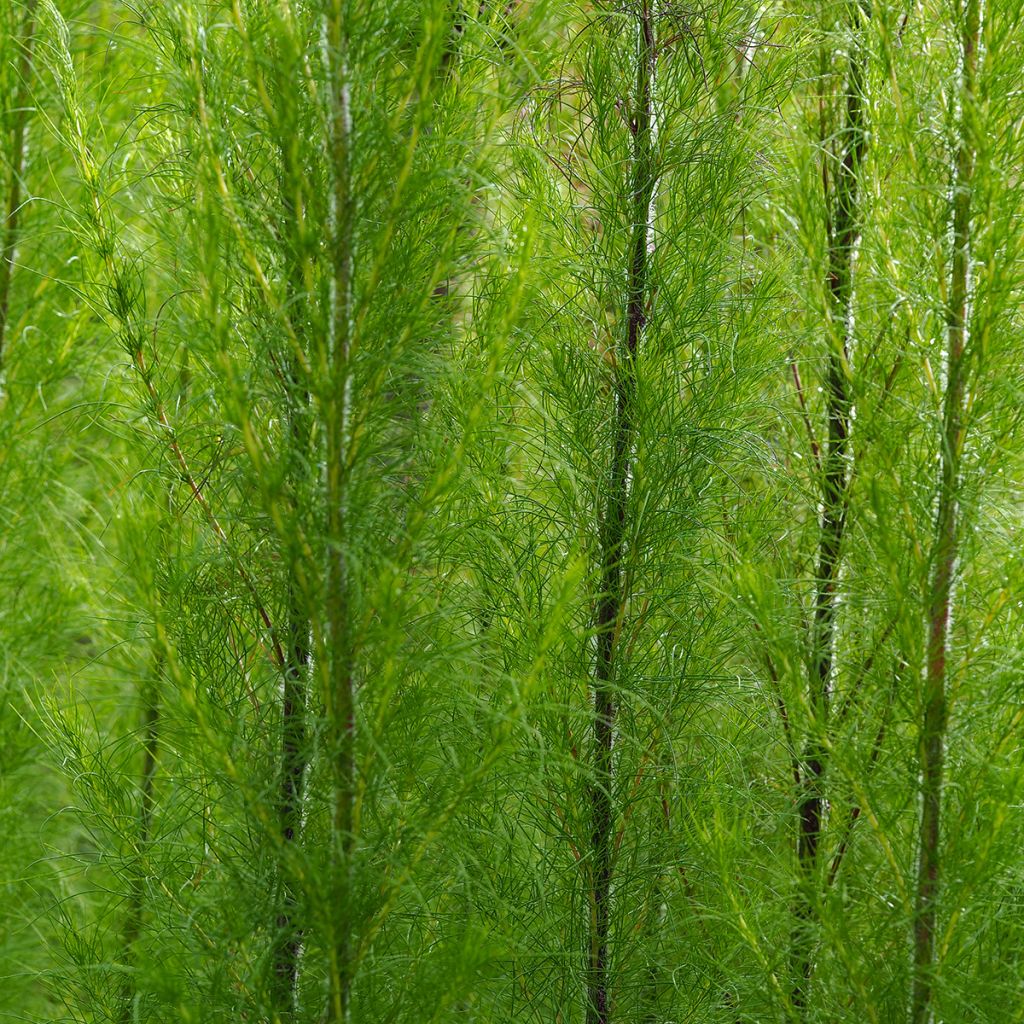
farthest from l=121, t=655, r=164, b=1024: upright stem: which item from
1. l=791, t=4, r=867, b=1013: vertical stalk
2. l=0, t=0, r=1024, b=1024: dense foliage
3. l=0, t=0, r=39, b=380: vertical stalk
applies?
Answer: l=0, t=0, r=39, b=380: vertical stalk

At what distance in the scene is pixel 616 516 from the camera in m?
1.52

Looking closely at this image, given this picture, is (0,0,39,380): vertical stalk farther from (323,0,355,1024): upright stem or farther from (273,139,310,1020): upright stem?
(323,0,355,1024): upright stem

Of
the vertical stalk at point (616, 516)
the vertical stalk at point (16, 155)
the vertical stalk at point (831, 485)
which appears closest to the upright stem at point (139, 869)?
the vertical stalk at point (616, 516)

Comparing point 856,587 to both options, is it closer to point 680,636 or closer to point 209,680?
Answer: point 680,636

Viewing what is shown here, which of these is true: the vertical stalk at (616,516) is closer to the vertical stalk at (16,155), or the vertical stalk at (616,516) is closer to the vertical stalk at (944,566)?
the vertical stalk at (944,566)

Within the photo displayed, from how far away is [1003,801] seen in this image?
4.11ft

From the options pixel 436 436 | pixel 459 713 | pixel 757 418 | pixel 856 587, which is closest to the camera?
pixel 436 436

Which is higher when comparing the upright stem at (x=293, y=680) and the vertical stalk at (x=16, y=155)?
the vertical stalk at (x=16, y=155)

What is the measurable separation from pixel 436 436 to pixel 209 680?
0.45m

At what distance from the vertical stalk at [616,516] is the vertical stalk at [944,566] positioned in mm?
380

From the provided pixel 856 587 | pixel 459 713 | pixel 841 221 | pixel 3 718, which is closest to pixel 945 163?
pixel 841 221

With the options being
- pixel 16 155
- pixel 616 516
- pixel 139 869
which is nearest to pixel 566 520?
pixel 616 516

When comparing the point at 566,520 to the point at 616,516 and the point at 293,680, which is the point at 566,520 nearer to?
the point at 616,516

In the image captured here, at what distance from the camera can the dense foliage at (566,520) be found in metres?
1.16
